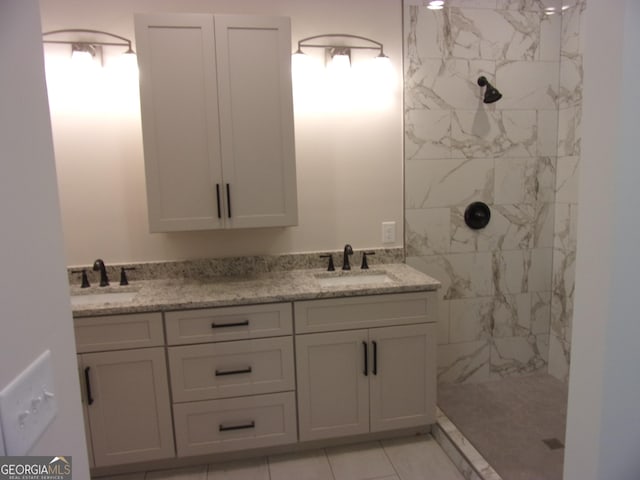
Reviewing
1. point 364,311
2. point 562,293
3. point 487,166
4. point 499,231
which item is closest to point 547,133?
point 487,166

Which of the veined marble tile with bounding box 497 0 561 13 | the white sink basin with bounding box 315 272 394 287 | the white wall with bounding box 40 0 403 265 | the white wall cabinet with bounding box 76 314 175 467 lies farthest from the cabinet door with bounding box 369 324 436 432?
the veined marble tile with bounding box 497 0 561 13

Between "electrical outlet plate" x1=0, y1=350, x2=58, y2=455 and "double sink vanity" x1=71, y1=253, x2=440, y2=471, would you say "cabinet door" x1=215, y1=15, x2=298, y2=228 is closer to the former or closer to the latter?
"double sink vanity" x1=71, y1=253, x2=440, y2=471

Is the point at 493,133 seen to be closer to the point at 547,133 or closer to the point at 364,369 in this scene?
the point at 547,133

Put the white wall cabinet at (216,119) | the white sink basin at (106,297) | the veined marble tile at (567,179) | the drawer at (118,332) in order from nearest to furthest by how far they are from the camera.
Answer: the drawer at (118,332) < the white wall cabinet at (216,119) < the white sink basin at (106,297) < the veined marble tile at (567,179)

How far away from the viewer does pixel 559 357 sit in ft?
9.61

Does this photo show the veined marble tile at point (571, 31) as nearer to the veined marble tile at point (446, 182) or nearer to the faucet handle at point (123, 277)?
the veined marble tile at point (446, 182)

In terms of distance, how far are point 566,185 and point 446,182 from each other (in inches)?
30.8

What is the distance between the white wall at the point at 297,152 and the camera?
7.72 ft

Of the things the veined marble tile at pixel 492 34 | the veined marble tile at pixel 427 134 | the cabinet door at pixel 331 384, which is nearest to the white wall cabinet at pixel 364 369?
the cabinet door at pixel 331 384

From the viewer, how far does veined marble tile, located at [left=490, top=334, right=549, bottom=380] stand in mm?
2967

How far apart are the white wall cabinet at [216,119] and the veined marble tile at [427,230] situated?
860mm

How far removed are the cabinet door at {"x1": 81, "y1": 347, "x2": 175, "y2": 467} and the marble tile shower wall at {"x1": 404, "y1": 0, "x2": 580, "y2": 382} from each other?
166 centimetres

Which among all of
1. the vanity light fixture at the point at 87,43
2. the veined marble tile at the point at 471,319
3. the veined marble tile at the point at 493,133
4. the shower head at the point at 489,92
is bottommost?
the veined marble tile at the point at 471,319

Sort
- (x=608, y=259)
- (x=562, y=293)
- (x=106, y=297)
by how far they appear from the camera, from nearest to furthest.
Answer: (x=608, y=259) < (x=106, y=297) < (x=562, y=293)
